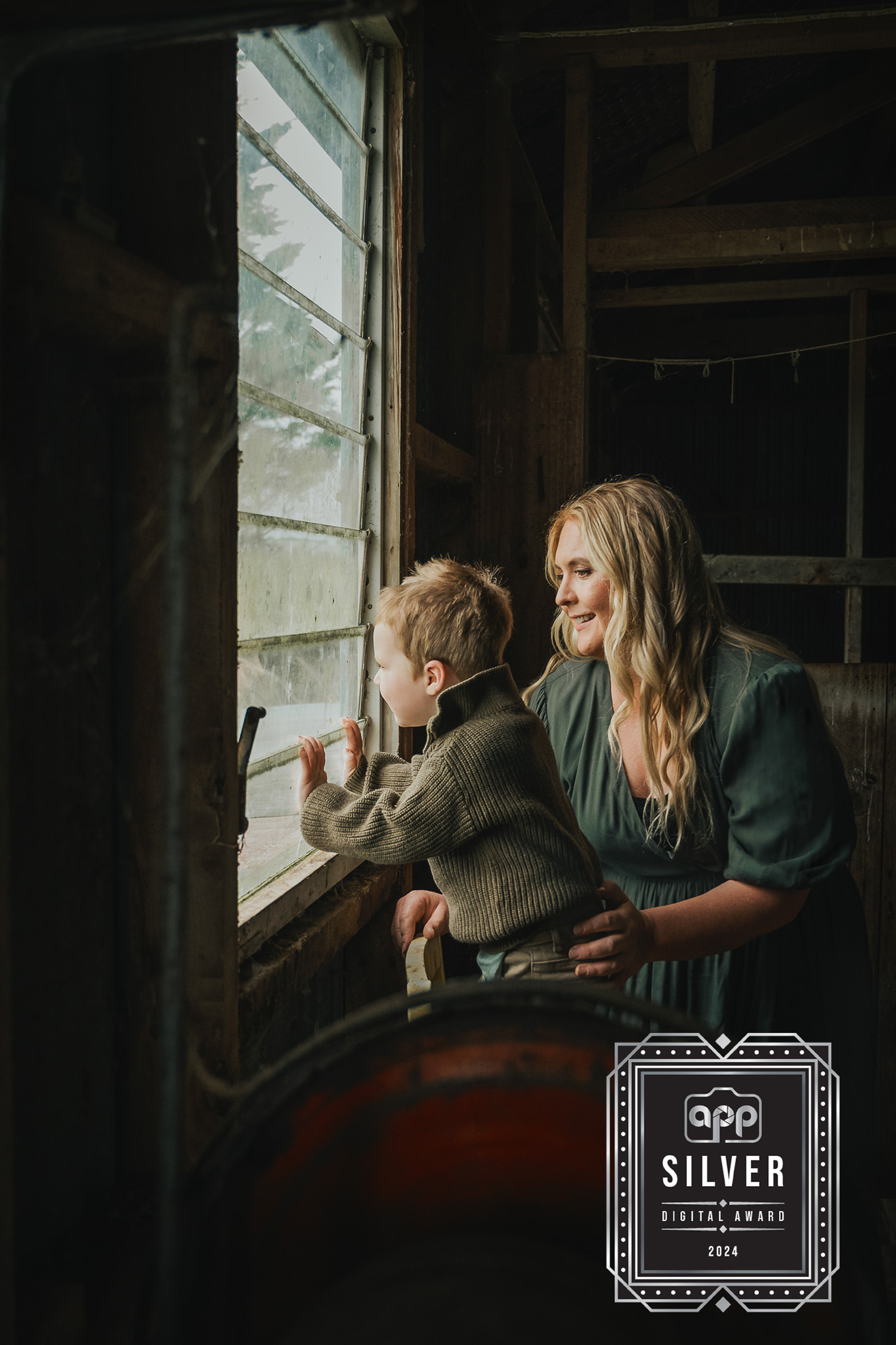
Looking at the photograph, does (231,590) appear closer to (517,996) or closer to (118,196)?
(118,196)

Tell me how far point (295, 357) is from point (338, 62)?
625 mm

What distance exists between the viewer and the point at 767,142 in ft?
10.7

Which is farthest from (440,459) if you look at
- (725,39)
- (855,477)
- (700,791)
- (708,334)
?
(708,334)

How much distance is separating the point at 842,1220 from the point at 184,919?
49cm

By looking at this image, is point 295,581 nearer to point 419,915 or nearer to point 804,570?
point 419,915

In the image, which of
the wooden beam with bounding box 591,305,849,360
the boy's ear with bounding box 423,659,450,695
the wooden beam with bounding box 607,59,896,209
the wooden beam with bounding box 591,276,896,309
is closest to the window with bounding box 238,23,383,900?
the boy's ear with bounding box 423,659,450,695

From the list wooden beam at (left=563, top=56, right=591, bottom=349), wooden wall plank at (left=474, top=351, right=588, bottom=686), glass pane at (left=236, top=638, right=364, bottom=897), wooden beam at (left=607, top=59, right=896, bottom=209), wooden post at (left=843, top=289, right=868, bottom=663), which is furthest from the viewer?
wooden beam at (left=607, top=59, right=896, bottom=209)

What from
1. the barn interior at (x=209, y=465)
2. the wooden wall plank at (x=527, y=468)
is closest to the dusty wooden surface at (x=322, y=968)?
the barn interior at (x=209, y=465)

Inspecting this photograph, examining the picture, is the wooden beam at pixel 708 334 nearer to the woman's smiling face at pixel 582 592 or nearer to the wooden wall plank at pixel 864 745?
the wooden wall plank at pixel 864 745

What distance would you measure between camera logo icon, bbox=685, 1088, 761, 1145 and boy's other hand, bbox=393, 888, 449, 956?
911 mm

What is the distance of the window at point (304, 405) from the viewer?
1.31m

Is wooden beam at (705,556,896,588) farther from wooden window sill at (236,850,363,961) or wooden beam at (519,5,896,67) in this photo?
wooden window sill at (236,850,363,961)

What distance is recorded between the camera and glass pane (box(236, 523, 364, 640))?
131 centimetres

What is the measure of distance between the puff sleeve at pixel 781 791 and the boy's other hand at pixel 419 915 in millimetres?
484
